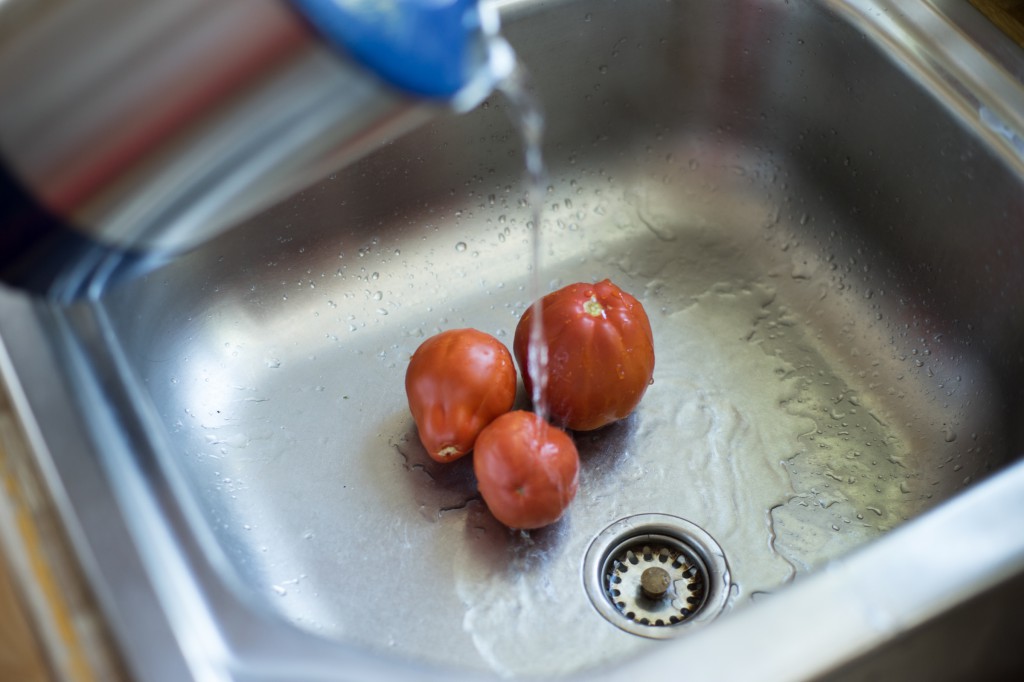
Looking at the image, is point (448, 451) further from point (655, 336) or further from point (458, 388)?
point (655, 336)

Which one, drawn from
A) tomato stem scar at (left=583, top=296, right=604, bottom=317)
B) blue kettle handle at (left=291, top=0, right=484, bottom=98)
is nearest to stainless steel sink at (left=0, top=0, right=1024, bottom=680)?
tomato stem scar at (left=583, top=296, right=604, bottom=317)

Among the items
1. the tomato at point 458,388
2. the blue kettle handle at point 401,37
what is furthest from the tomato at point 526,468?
the blue kettle handle at point 401,37

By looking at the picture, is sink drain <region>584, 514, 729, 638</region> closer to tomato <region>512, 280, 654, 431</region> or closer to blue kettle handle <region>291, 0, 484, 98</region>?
tomato <region>512, 280, 654, 431</region>

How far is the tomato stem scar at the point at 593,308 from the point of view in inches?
26.8

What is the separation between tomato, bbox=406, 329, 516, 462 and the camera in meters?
0.67

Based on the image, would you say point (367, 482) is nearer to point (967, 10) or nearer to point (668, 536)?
point (668, 536)

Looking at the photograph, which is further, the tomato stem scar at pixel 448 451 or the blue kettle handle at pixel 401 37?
the tomato stem scar at pixel 448 451

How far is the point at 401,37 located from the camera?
38 centimetres

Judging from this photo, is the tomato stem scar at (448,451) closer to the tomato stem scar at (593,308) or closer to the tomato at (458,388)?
the tomato at (458,388)

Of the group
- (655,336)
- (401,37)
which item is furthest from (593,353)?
(401,37)

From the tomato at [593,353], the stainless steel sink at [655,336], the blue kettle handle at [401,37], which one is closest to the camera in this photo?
the blue kettle handle at [401,37]

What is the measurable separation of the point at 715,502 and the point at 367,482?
0.25 m

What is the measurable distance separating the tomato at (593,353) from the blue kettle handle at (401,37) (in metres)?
0.31

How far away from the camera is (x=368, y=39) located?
1.23 feet
